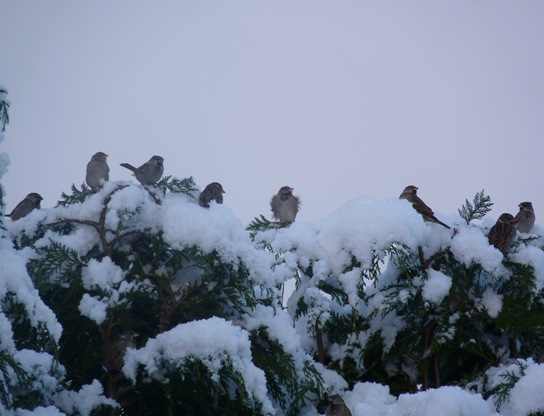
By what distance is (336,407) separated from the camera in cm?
543

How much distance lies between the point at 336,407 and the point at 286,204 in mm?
6106

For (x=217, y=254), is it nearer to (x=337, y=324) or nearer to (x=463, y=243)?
(x=337, y=324)

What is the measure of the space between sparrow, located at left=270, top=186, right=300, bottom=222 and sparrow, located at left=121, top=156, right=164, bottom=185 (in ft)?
8.72

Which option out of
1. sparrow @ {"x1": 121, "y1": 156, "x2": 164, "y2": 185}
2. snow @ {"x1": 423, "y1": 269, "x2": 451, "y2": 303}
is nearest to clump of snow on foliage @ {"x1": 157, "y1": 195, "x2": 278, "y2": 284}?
snow @ {"x1": 423, "y1": 269, "x2": 451, "y2": 303}

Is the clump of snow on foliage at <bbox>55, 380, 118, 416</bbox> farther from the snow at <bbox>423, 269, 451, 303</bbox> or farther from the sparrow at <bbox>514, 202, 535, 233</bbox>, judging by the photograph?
the sparrow at <bbox>514, 202, 535, 233</bbox>

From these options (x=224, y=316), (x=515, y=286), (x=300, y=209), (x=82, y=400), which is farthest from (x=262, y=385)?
(x=300, y=209)

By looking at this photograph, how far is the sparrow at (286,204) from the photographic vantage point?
11289mm

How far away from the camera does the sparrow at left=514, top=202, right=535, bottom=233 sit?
303 inches

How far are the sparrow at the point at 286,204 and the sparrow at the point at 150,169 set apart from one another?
266 centimetres

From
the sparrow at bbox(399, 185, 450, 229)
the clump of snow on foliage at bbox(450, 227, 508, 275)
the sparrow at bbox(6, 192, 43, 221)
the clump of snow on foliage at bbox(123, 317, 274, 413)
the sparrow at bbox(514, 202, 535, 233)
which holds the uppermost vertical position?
the sparrow at bbox(6, 192, 43, 221)

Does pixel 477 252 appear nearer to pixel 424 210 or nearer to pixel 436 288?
pixel 436 288

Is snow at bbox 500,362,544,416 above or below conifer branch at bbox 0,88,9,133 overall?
below

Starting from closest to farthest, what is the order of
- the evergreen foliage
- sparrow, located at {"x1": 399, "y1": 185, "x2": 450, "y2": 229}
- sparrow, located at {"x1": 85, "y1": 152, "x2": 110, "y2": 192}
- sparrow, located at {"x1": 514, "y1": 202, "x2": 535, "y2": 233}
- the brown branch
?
1. the evergreen foliage
2. the brown branch
3. sparrow, located at {"x1": 399, "y1": 185, "x2": 450, "y2": 229}
4. sparrow, located at {"x1": 514, "y1": 202, "x2": 535, "y2": 233}
5. sparrow, located at {"x1": 85, "y1": 152, "x2": 110, "y2": 192}

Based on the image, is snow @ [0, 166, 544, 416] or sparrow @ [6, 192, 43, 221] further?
sparrow @ [6, 192, 43, 221]
